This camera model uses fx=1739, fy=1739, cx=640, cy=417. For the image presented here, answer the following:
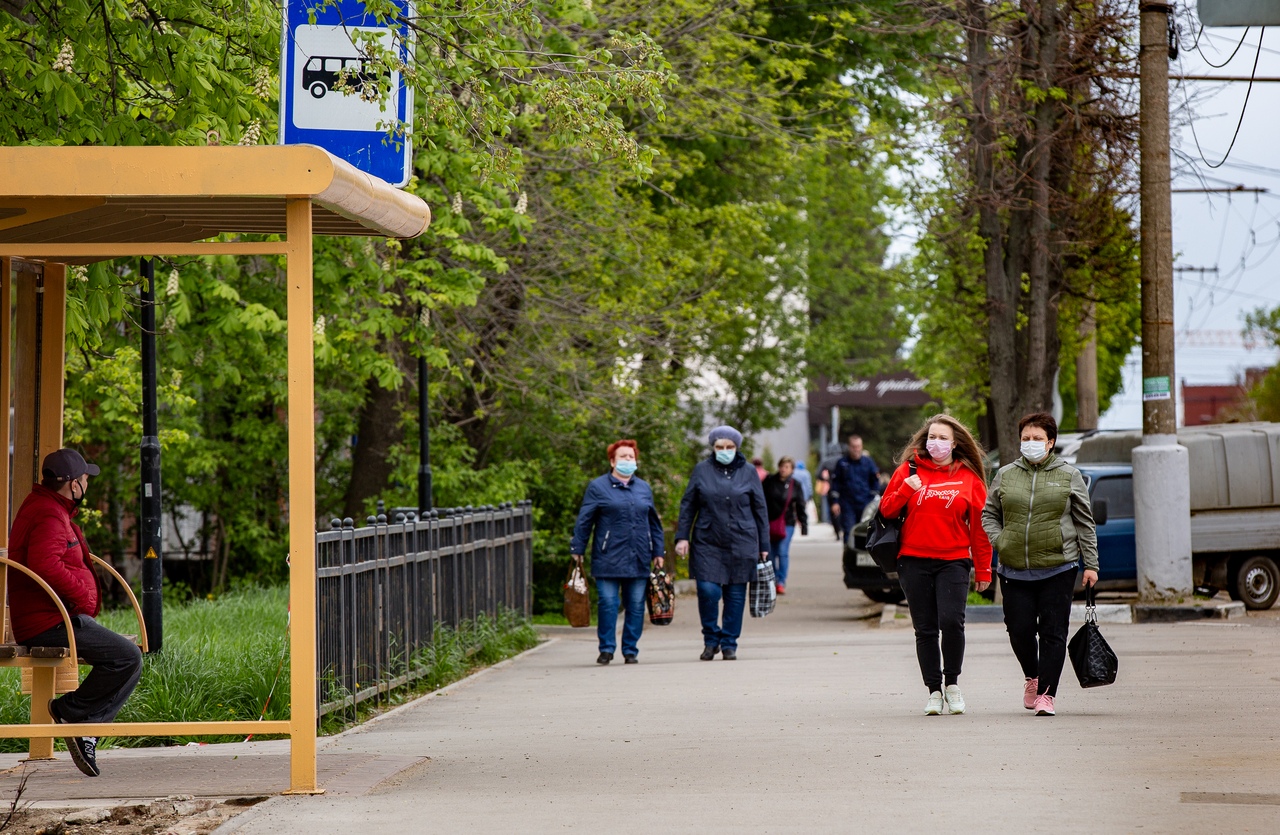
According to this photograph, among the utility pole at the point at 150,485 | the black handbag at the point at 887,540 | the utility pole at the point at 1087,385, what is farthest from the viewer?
the utility pole at the point at 1087,385

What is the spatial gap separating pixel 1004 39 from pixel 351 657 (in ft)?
38.0

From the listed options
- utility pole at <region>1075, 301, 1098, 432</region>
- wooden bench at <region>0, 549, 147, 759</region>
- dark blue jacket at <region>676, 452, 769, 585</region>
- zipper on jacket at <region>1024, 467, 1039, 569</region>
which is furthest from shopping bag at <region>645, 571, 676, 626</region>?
utility pole at <region>1075, 301, 1098, 432</region>

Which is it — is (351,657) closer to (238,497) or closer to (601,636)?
(601,636)

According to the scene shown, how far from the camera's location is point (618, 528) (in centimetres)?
1409

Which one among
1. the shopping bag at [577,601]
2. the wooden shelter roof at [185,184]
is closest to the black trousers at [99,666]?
the wooden shelter roof at [185,184]

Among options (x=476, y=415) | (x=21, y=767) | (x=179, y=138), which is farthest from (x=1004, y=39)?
(x=21, y=767)

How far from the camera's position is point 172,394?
1507cm

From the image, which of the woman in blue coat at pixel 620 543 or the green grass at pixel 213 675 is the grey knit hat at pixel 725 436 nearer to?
the woman in blue coat at pixel 620 543

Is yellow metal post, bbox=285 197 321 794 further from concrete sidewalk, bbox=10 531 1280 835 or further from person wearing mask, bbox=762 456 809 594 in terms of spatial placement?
person wearing mask, bbox=762 456 809 594

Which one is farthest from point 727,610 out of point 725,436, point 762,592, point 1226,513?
point 1226,513

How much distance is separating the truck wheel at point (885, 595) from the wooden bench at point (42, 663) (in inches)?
469

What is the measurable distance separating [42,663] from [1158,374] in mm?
11876

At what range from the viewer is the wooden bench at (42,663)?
779 cm

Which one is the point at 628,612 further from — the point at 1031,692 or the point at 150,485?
the point at 1031,692
